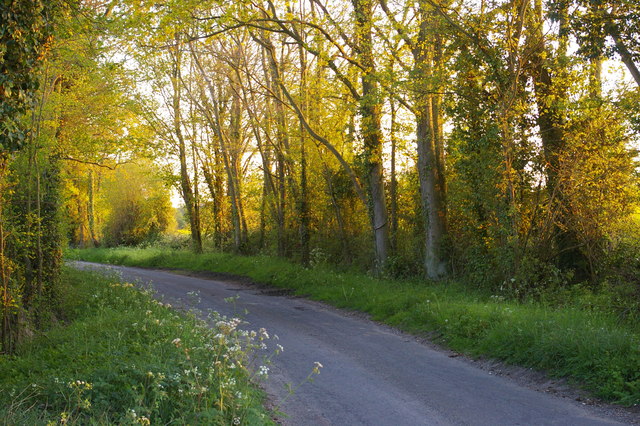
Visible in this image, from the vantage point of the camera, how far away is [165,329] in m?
9.34

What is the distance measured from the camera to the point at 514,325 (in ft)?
32.6

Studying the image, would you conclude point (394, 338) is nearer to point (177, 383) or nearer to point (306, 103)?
point (177, 383)

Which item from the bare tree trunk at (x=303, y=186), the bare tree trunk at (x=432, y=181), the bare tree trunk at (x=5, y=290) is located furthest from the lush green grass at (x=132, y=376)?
the bare tree trunk at (x=303, y=186)

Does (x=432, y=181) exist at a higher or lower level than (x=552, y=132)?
lower

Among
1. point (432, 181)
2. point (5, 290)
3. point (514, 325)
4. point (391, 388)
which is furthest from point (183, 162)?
point (391, 388)

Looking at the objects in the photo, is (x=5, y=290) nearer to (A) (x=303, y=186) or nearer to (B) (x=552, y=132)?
(B) (x=552, y=132)

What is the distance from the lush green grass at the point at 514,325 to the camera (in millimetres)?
7816

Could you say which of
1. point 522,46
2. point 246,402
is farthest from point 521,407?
point 522,46

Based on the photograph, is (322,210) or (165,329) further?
(322,210)

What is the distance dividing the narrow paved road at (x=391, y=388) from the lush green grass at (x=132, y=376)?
33.7 inches

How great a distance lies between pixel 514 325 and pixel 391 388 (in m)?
3.10

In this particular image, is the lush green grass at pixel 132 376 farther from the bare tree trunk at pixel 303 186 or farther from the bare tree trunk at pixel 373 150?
the bare tree trunk at pixel 303 186

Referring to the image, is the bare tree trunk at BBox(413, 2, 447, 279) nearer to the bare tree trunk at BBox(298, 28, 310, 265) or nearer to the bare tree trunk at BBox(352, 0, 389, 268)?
the bare tree trunk at BBox(352, 0, 389, 268)

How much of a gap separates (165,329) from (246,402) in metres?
3.73
